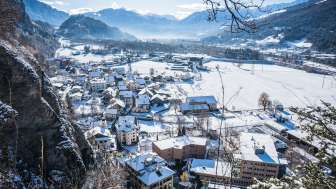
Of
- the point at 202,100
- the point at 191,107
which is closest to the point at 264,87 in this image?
the point at 202,100

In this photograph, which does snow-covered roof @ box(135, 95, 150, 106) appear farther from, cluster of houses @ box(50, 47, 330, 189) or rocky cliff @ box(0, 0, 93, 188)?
rocky cliff @ box(0, 0, 93, 188)

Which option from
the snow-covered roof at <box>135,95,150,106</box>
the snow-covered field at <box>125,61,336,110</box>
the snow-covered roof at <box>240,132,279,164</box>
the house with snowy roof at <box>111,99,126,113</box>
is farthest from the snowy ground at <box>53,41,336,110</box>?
the snow-covered roof at <box>240,132,279,164</box>

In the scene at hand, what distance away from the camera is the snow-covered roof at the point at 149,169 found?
14.4 metres

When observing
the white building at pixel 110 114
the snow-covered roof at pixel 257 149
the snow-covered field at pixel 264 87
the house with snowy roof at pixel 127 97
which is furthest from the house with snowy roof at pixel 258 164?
the house with snowy roof at pixel 127 97

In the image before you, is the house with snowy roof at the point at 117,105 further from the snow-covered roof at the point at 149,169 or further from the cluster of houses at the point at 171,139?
the snow-covered roof at the point at 149,169

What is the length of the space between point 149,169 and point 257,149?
7.58 metres

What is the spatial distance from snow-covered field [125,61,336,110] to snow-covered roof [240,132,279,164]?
1400 cm

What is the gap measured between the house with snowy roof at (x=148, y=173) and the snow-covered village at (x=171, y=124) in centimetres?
6

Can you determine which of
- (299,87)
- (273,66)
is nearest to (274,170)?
→ (299,87)

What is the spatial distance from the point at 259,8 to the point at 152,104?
33034 millimetres

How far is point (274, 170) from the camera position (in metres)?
16.8

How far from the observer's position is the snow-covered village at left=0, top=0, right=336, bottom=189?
464 centimetres

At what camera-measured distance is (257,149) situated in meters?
17.6

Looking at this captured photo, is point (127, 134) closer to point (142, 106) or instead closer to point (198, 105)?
point (142, 106)
